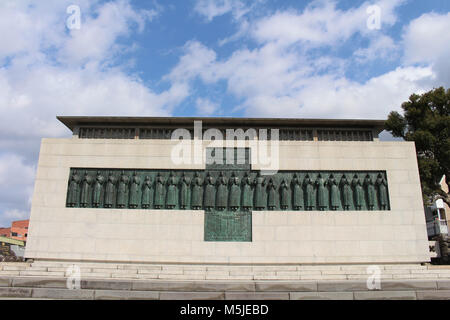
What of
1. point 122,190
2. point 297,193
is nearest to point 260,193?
point 297,193

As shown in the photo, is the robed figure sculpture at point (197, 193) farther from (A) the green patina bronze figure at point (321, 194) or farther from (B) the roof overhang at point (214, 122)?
(A) the green patina bronze figure at point (321, 194)

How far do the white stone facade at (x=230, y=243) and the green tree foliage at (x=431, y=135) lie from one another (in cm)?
Answer: 539

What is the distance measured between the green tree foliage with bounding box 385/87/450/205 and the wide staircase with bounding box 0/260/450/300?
308 inches

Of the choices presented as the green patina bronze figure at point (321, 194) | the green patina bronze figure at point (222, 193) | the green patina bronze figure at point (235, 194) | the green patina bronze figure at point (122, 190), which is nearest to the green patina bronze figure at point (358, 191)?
the green patina bronze figure at point (321, 194)

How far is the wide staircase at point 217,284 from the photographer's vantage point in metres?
10.6

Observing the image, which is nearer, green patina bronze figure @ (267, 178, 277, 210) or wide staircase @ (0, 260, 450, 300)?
wide staircase @ (0, 260, 450, 300)

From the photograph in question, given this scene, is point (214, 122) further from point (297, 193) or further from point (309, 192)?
point (309, 192)

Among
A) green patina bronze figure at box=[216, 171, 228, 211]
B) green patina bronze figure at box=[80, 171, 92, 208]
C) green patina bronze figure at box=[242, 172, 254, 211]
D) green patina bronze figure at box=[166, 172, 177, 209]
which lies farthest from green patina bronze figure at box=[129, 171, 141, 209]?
green patina bronze figure at box=[242, 172, 254, 211]

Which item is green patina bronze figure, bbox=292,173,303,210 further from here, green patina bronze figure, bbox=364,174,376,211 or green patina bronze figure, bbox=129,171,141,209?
green patina bronze figure, bbox=129,171,141,209

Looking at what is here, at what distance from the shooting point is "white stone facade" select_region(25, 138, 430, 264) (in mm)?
14258

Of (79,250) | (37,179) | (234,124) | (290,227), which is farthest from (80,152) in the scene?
(290,227)

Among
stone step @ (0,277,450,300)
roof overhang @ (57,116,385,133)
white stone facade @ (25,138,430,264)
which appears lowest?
stone step @ (0,277,450,300)

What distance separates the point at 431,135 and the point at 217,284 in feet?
49.8

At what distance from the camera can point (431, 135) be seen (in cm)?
1967
